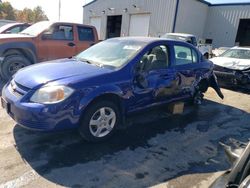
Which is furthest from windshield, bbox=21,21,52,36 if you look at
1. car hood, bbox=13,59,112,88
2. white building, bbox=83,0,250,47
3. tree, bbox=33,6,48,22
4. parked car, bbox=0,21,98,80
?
tree, bbox=33,6,48,22

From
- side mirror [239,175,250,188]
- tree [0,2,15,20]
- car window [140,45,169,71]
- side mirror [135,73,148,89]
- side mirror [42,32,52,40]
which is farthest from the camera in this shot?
tree [0,2,15,20]

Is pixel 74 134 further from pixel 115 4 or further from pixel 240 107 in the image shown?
pixel 115 4

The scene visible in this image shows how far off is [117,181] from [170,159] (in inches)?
38.5

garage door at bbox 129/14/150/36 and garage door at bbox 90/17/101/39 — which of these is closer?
garage door at bbox 129/14/150/36

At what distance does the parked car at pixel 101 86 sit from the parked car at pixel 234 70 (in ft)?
12.3

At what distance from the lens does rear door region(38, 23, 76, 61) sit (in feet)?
24.6

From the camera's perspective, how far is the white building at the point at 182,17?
20.9 meters

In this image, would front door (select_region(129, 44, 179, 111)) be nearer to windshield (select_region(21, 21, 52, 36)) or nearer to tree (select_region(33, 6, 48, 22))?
windshield (select_region(21, 21, 52, 36))

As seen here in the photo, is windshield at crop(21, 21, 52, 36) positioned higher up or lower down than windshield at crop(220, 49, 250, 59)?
higher up

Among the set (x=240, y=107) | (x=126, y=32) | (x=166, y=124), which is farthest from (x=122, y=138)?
(x=126, y=32)

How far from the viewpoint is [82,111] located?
3.55 m

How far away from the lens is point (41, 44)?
7.42 metres

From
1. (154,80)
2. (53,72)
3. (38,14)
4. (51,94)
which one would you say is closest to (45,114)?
(51,94)

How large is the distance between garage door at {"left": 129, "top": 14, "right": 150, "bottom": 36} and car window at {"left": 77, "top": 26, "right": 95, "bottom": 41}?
1507 centimetres
